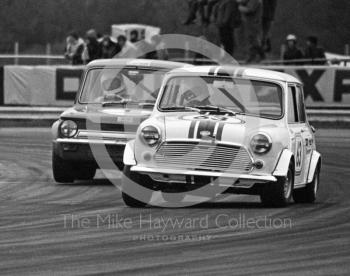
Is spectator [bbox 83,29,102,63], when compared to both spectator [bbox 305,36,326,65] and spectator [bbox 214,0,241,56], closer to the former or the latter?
spectator [bbox 214,0,241,56]

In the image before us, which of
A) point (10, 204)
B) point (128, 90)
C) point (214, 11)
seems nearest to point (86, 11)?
point (214, 11)

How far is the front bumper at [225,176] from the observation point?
→ 1091 cm

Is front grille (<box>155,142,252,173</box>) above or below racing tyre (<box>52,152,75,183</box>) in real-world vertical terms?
above

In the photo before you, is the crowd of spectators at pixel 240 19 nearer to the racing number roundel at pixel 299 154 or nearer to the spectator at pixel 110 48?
the spectator at pixel 110 48

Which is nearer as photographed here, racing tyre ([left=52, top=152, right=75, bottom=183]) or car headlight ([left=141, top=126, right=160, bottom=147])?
car headlight ([left=141, top=126, right=160, bottom=147])

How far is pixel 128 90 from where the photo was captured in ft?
47.9

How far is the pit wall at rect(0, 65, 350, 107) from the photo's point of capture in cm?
2523

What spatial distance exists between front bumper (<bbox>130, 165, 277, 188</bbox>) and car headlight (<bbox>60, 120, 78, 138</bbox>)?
3.00 m

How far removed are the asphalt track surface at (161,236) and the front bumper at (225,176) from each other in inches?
10.8

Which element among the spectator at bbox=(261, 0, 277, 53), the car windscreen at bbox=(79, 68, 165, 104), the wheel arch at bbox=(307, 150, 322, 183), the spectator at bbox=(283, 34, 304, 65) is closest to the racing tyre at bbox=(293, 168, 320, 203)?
the wheel arch at bbox=(307, 150, 322, 183)

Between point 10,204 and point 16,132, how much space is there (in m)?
12.2

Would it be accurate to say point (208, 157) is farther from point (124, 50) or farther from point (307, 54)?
point (307, 54)

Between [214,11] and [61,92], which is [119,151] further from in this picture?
[214,11]

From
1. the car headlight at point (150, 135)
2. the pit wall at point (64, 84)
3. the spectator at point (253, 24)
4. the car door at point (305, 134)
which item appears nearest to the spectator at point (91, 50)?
the pit wall at point (64, 84)
